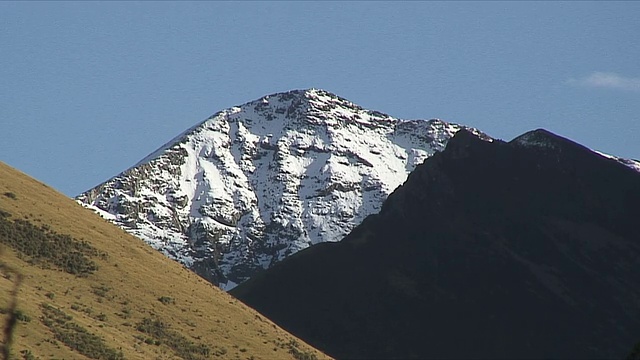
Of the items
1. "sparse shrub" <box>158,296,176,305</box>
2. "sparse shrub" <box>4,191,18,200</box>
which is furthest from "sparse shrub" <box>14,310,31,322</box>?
"sparse shrub" <box>4,191,18,200</box>

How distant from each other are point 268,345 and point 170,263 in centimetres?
2236

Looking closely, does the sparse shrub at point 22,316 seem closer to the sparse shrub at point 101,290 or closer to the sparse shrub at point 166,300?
the sparse shrub at point 101,290

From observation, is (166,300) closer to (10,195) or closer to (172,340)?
(172,340)

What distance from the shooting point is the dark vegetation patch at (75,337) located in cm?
8562

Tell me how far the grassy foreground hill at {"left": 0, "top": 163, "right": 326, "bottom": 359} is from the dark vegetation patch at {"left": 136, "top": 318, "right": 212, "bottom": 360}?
15 cm

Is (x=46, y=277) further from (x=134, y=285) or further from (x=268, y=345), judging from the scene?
(x=268, y=345)

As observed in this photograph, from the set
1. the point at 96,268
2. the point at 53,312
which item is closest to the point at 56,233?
the point at 96,268

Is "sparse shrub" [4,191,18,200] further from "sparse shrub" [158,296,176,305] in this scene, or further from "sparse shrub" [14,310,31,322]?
"sparse shrub" [14,310,31,322]

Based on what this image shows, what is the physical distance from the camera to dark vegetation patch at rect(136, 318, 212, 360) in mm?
100562

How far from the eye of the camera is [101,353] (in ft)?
285

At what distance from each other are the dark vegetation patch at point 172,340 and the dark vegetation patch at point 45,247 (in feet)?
31.5

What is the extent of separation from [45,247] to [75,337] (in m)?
23.8

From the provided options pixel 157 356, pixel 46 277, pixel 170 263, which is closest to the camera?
pixel 157 356

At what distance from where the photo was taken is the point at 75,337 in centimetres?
8694
